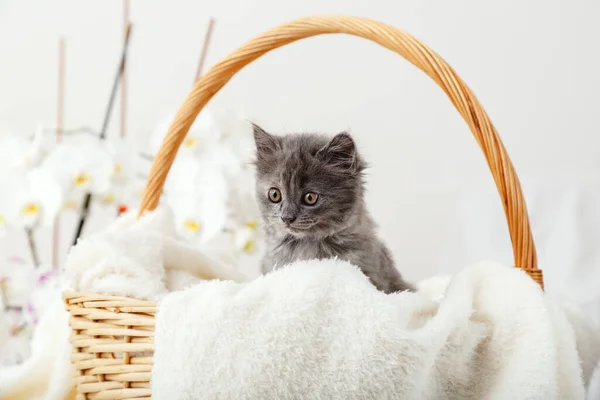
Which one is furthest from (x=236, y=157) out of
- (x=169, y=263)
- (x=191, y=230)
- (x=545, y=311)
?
(x=545, y=311)

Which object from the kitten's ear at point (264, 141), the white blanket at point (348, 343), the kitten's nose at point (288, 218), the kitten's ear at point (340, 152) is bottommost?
the white blanket at point (348, 343)

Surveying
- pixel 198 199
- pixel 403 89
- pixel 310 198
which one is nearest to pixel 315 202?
pixel 310 198

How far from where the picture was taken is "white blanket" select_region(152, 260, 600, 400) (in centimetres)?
82

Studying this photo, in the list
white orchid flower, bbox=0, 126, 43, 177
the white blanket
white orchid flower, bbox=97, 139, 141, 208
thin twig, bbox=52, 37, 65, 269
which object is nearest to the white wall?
thin twig, bbox=52, 37, 65, 269

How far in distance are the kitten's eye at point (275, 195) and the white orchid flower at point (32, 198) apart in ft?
1.69

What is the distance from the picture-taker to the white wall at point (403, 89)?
6.44ft

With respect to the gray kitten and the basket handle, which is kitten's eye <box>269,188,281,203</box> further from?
the basket handle

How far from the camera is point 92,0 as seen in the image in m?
2.20

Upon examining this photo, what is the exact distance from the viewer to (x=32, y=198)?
141 cm

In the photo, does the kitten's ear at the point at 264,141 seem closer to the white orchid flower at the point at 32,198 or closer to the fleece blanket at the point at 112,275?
the fleece blanket at the point at 112,275

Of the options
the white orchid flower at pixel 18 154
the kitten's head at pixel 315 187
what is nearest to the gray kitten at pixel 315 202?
the kitten's head at pixel 315 187

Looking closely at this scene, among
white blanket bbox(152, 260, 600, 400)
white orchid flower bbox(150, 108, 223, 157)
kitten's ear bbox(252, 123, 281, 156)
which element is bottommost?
white blanket bbox(152, 260, 600, 400)

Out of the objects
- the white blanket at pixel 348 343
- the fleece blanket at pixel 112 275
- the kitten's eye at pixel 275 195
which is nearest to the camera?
the white blanket at pixel 348 343

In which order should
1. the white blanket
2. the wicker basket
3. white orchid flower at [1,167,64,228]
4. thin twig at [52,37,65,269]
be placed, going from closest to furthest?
the white blanket
the wicker basket
white orchid flower at [1,167,64,228]
thin twig at [52,37,65,269]
